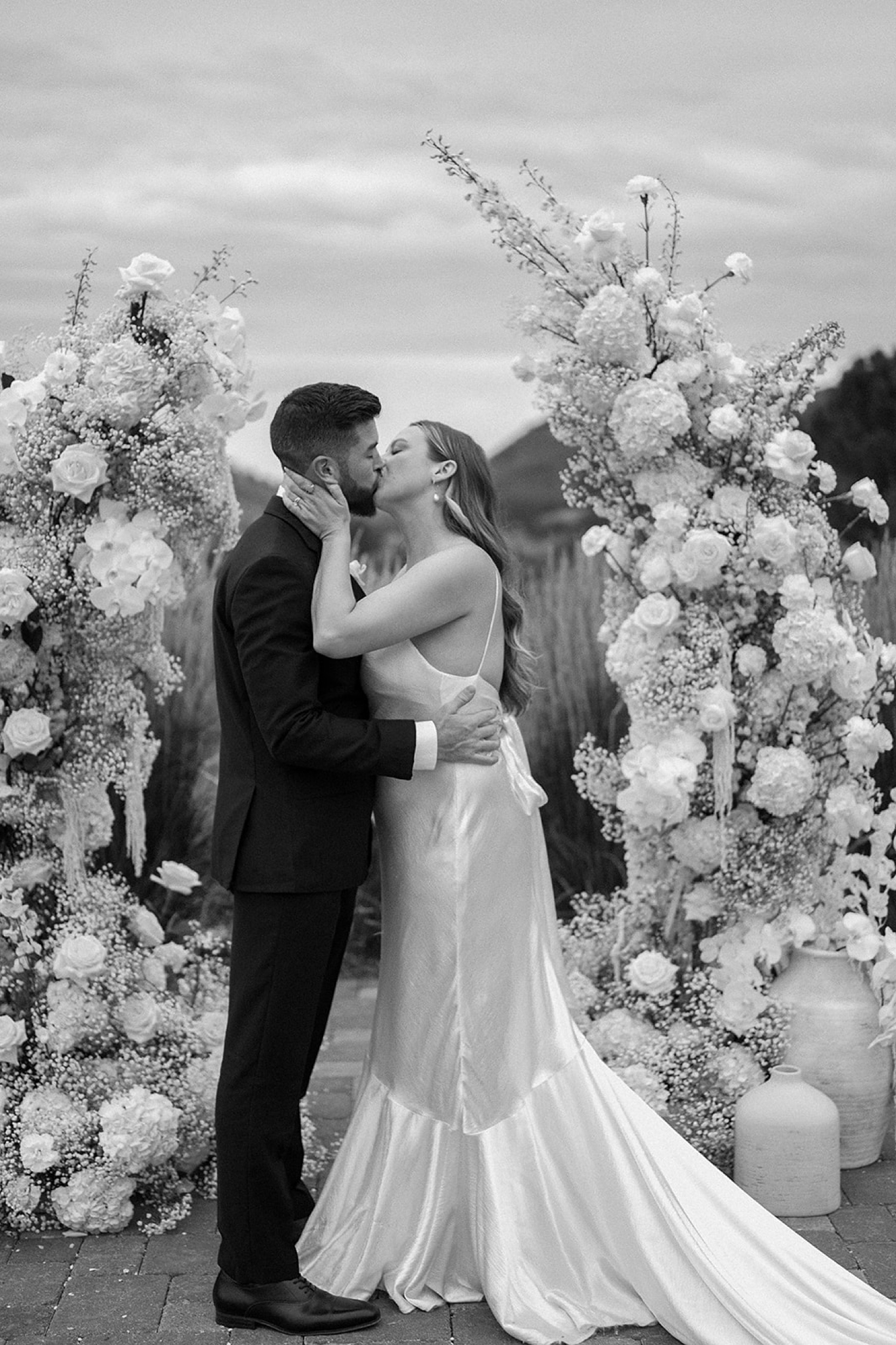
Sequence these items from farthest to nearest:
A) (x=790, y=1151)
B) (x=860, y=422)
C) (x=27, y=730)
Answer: (x=860, y=422)
(x=790, y=1151)
(x=27, y=730)

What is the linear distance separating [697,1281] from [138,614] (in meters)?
1.98

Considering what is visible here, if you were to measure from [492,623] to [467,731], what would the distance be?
26 cm

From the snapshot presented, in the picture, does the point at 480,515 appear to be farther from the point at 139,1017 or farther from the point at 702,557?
the point at 139,1017

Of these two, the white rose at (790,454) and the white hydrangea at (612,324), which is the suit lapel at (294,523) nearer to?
the white hydrangea at (612,324)

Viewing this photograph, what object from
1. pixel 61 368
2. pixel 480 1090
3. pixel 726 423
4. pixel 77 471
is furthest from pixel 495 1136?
pixel 61 368

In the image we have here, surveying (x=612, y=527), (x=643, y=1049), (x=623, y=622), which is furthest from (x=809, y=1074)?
(x=612, y=527)

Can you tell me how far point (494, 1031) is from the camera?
3279 mm

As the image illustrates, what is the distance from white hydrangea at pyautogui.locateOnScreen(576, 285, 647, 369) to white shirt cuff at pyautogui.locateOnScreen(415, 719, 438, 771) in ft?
4.47

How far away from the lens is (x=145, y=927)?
13.0 feet

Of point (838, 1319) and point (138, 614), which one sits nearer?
point (838, 1319)

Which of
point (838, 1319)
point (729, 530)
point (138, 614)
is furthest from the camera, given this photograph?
point (729, 530)

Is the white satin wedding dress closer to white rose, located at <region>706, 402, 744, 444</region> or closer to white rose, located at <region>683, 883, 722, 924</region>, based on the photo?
white rose, located at <region>683, 883, 722, 924</region>

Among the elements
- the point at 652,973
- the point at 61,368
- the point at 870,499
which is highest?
the point at 61,368

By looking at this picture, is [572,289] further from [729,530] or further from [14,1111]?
[14,1111]
